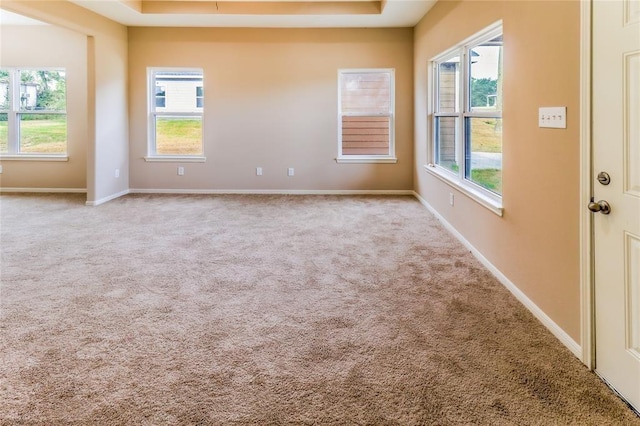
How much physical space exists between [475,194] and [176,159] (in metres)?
5.02

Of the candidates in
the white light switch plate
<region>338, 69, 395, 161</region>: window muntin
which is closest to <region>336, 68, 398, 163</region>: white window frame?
<region>338, 69, 395, 161</region>: window muntin

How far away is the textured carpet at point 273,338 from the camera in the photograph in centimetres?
174

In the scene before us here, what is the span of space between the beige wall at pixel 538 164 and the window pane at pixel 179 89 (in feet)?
15.4

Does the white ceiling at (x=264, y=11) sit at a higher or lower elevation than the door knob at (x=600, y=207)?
higher

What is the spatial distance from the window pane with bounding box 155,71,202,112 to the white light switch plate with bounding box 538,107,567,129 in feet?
18.7

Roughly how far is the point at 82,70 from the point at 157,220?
3.39 metres

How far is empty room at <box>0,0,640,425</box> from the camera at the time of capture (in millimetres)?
1817

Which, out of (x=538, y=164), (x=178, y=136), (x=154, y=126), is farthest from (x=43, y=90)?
(x=538, y=164)

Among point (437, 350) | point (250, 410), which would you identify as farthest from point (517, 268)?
point (250, 410)

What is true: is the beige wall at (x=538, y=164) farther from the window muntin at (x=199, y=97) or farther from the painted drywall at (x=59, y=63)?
the painted drywall at (x=59, y=63)

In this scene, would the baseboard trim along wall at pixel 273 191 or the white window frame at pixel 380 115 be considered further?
the baseboard trim along wall at pixel 273 191

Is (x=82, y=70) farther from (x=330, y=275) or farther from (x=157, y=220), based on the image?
(x=330, y=275)

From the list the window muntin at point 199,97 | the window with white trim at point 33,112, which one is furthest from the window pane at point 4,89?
the window muntin at point 199,97

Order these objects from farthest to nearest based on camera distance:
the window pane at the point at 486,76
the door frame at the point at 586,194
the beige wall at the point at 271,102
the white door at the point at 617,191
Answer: the beige wall at the point at 271,102, the window pane at the point at 486,76, the door frame at the point at 586,194, the white door at the point at 617,191
